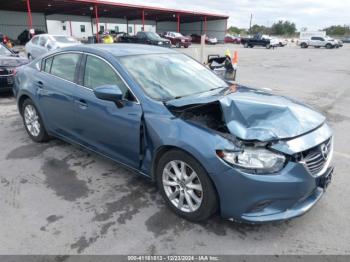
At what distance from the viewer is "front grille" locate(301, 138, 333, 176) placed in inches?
99.7

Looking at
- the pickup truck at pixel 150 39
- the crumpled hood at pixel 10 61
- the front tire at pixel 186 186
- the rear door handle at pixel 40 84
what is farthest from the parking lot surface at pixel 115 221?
the pickup truck at pixel 150 39

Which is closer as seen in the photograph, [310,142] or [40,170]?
[310,142]

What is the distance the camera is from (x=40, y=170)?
3.92 meters

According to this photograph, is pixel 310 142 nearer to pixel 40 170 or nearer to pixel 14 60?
pixel 40 170

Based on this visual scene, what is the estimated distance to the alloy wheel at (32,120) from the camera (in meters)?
4.70

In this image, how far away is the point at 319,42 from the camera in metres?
43.4

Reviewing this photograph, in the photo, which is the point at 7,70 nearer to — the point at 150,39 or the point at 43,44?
the point at 43,44

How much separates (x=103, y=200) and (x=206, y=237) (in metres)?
1.22

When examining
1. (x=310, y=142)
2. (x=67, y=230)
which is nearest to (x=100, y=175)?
(x=67, y=230)

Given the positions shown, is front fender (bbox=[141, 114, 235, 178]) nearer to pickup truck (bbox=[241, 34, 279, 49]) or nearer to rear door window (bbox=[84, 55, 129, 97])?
rear door window (bbox=[84, 55, 129, 97])

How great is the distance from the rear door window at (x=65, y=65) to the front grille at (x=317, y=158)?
2.94 m

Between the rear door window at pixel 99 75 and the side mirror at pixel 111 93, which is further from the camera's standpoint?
the rear door window at pixel 99 75

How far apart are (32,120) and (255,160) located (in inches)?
151

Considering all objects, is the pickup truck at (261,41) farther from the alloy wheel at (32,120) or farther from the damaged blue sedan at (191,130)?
the alloy wheel at (32,120)
